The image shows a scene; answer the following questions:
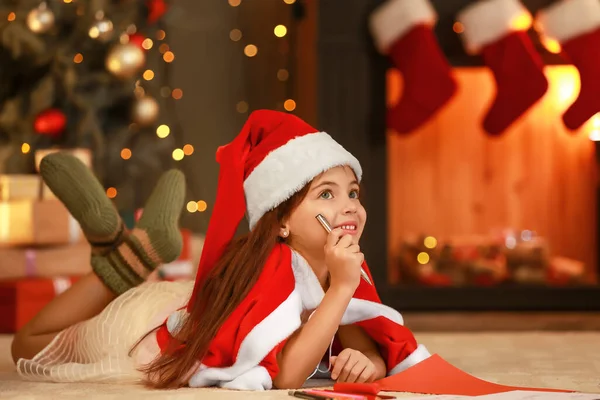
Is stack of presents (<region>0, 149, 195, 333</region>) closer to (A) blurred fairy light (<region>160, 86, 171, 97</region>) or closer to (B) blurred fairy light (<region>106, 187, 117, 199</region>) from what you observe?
(B) blurred fairy light (<region>106, 187, 117, 199</region>)

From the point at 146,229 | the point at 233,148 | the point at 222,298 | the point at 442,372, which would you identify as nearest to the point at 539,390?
the point at 442,372

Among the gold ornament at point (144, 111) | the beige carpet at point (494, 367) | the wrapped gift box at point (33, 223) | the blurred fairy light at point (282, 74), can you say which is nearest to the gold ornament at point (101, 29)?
the gold ornament at point (144, 111)

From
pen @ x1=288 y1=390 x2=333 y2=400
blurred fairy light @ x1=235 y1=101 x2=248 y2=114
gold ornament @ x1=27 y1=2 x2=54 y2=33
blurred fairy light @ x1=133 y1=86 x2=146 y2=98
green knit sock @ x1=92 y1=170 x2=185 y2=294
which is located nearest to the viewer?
pen @ x1=288 y1=390 x2=333 y2=400

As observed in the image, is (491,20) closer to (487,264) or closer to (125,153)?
(487,264)

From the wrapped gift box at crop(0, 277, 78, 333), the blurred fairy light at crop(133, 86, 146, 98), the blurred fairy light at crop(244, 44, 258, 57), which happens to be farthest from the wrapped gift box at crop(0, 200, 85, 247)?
the blurred fairy light at crop(244, 44, 258, 57)

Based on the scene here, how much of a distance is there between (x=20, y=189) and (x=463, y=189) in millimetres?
1665

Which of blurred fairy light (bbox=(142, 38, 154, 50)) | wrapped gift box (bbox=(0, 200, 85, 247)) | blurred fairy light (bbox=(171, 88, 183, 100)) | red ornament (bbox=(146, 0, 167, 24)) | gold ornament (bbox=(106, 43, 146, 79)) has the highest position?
red ornament (bbox=(146, 0, 167, 24))

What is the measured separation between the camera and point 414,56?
292 cm

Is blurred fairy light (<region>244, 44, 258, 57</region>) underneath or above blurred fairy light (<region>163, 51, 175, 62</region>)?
above

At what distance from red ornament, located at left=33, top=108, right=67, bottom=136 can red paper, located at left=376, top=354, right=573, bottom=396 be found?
1940 mm

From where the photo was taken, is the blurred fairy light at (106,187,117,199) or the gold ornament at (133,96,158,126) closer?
the gold ornament at (133,96,158,126)

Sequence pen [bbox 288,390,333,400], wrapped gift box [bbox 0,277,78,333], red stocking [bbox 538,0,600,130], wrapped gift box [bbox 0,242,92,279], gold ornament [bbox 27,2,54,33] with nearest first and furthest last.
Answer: pen [bbox 288,390,333,400] → wrapped gift box [bbox 0,277,78,333] → wrapped gift box [bbox 0,242,92,279] → red stocking [bbox 538,0,600,130] → gold ornament [bbox 27,2,54,33]

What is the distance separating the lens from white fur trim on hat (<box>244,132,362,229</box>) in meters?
1.40

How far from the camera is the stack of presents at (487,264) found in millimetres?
3105
